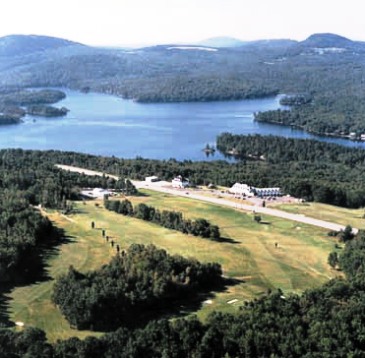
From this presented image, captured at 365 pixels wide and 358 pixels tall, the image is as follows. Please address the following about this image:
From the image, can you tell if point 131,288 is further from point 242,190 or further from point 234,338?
point 242,190


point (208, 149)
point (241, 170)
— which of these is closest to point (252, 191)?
point (241, 170)

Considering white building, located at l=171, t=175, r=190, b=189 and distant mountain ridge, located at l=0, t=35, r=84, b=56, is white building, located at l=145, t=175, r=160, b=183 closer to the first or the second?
white building, located at l=171, t=175, r=190, b=189

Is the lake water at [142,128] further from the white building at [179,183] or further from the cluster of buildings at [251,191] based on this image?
the cluster of buildings at [251,191]

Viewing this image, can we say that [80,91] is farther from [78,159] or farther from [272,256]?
[272,256]

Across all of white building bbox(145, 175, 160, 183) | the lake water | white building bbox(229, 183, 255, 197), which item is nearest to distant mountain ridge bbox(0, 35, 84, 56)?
the lake water

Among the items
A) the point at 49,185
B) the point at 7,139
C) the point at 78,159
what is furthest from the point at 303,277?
the point at 7,139

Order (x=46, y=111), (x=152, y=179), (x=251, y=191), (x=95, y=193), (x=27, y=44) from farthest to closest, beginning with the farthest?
(x=27, y=44)
(x=46, y=111)
(x=152, y=179)
(x=251, y=191)
(x=95, y=193)

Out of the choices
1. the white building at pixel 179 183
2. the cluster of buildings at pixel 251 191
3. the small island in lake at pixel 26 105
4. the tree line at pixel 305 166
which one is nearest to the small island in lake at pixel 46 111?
the small island in lake at pixel 26 105
